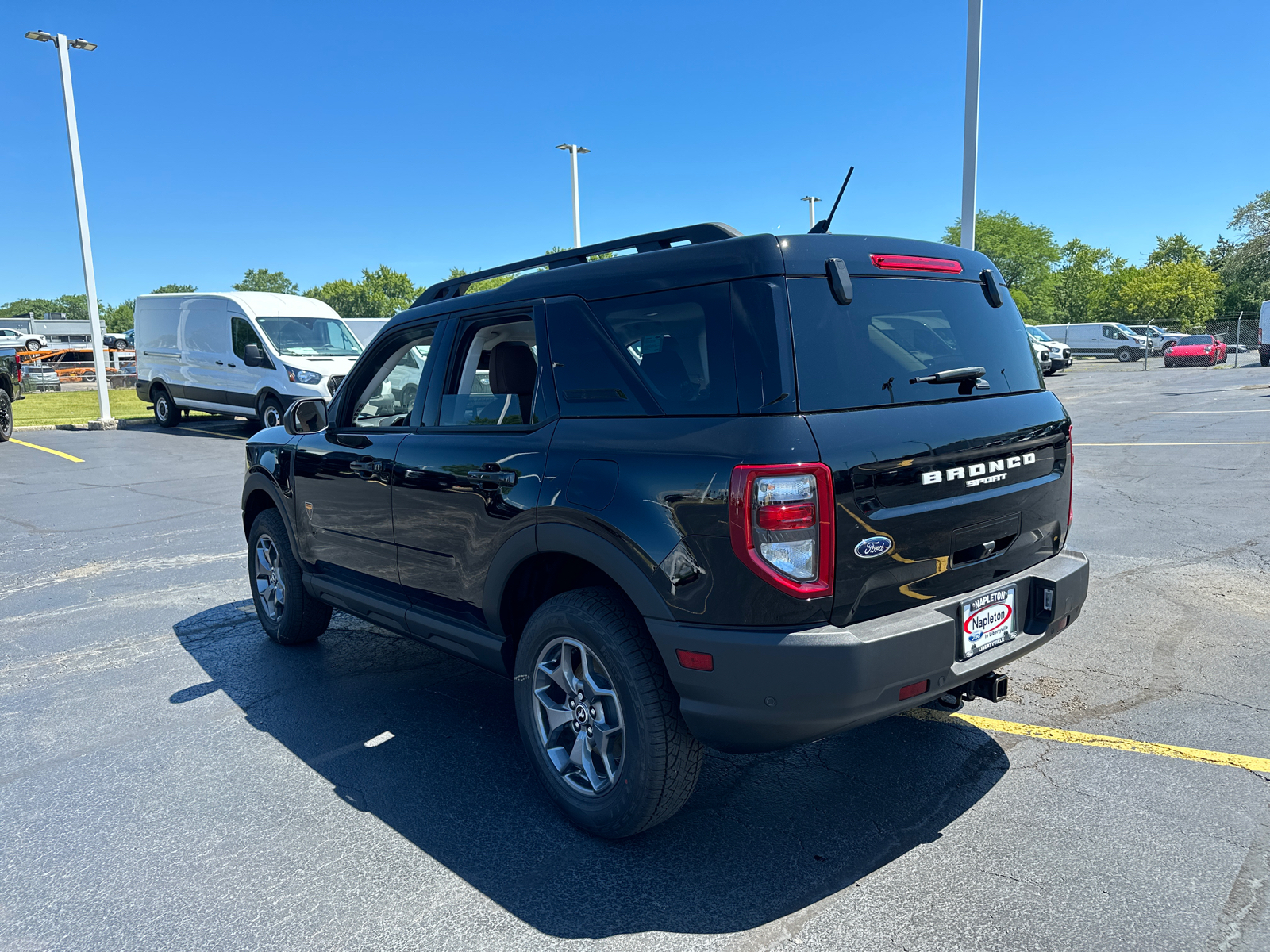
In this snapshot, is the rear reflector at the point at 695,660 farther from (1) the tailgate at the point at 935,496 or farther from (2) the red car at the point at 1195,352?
(2) the red car at the point at 1195,352

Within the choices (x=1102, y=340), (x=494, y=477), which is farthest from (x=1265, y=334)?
(x=494, y=477)

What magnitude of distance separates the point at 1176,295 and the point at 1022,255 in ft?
50.3

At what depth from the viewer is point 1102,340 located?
45750mm

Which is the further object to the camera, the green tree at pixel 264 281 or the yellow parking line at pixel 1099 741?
the green tree at pixel 264 281

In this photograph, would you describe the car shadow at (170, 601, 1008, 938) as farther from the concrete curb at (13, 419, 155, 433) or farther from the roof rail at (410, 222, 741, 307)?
the concrete curb at (13, 419, 155, 433)

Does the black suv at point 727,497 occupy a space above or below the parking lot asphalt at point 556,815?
above

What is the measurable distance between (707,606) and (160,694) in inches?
127

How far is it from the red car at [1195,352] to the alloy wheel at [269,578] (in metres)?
41.1

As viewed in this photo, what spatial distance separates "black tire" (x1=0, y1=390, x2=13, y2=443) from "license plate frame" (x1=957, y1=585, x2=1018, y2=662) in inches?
759

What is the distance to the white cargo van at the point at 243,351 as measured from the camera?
16.1m

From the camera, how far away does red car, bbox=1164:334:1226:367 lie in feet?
122

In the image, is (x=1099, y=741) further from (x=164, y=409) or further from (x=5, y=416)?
(x=164, y=409)

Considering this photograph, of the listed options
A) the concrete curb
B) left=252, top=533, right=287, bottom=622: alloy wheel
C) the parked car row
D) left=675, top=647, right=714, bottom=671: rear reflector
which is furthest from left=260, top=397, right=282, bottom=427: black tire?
the parked car row

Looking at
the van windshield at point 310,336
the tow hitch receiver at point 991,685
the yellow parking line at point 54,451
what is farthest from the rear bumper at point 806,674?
the van windshield at point 310,336
